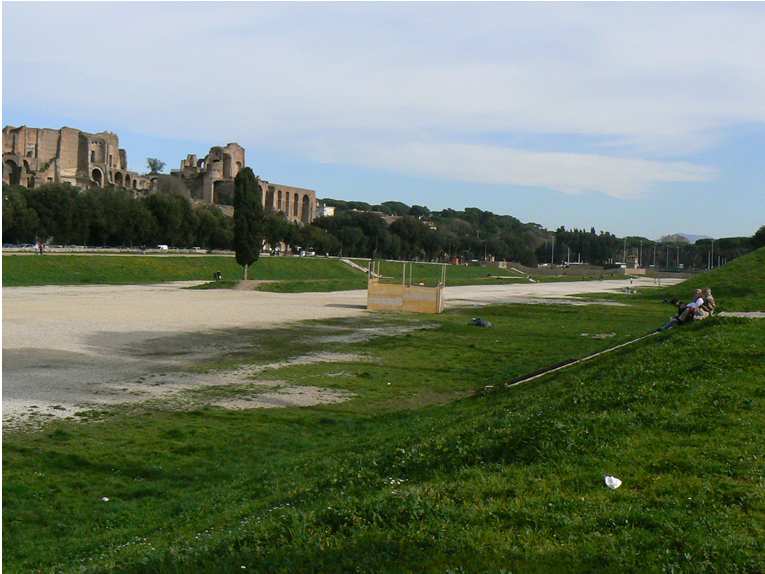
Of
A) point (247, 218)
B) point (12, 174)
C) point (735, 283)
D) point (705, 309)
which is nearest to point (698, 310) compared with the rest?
point (705, 309)

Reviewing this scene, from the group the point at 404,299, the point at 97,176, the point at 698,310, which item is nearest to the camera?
the point at 698,310

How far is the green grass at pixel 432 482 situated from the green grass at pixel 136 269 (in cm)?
3987

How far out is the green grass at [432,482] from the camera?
14.7 ft

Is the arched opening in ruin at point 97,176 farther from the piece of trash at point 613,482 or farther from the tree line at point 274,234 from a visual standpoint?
the piece of trash at point 613,482

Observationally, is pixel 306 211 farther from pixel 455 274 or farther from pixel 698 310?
pixel 698 310

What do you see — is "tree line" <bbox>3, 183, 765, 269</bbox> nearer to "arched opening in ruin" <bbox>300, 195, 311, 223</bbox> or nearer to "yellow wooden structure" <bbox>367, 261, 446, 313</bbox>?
"yellow wooden structure" <bbox>367, 261, 446, 313</bbox>

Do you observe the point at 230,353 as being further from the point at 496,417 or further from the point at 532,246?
the point at 532,246

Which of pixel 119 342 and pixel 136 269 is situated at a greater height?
pixel 136 269

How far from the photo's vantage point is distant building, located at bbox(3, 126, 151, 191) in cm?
10106

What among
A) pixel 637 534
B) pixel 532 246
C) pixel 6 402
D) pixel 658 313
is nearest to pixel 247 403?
pixel 6 402

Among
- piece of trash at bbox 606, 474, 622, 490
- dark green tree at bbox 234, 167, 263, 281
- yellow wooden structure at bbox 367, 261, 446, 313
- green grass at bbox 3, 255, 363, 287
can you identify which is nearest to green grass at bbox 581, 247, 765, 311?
yellow wooden structure at bbox 367, 261, 446, 313

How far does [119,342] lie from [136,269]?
137 feet

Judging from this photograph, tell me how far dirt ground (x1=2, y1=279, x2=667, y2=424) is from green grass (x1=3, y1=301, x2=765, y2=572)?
1874 mm

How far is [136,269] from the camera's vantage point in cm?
6056
